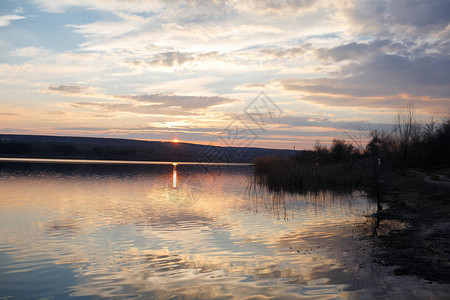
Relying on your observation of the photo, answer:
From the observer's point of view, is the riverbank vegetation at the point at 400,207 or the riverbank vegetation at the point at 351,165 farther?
the riverbank vegetation at the point at 351,165

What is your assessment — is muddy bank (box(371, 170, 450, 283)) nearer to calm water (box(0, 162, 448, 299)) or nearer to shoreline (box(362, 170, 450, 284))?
shoreline (box(362, 170, 450, 284))

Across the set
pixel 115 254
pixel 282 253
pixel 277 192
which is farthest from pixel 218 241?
pixel 277 192

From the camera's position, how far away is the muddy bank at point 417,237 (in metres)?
6.94

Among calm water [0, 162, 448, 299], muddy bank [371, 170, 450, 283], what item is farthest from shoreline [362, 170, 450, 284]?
calm water [0, 162, 448, 299]

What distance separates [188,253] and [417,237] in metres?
6.28

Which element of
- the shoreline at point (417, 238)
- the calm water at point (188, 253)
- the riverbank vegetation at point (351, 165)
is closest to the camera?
the calm water at point (188, 253)

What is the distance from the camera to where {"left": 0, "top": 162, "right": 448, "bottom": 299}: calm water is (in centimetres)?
598

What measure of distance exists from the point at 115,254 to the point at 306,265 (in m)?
4.27

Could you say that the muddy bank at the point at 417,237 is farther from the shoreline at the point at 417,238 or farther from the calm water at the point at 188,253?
the calm water at the point at 188,253

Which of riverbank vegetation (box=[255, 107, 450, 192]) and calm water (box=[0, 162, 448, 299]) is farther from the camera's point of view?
riverbank vegetation (box=[255, 107, 450, 192])

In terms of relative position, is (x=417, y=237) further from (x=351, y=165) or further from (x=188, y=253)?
(x=351, y=165)

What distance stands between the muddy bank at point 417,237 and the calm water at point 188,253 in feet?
1.24

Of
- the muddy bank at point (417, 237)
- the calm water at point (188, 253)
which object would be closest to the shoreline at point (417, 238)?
the muddy bank at point (417, 237)

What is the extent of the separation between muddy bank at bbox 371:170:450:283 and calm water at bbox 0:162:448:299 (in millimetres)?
377
